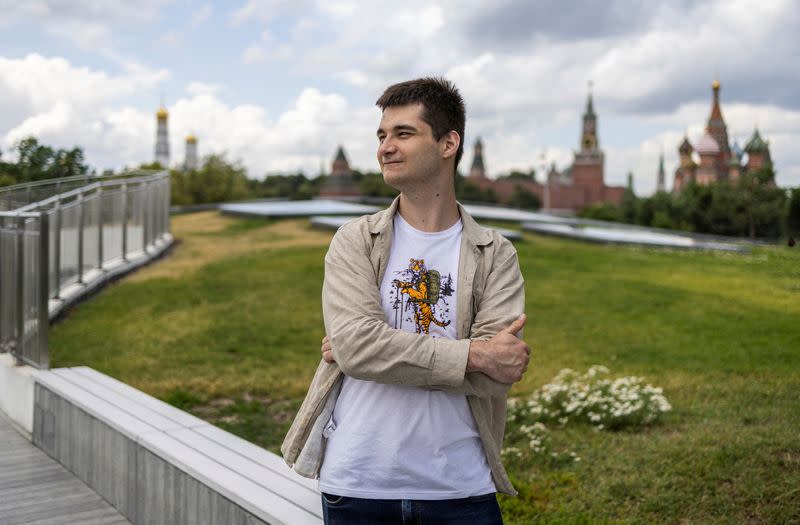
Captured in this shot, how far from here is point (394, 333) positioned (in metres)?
1.90

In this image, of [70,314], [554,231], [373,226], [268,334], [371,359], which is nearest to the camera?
[371,359]

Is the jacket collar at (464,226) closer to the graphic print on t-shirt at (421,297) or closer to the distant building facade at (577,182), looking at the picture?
the graphic print on t-shirt at (421,297)

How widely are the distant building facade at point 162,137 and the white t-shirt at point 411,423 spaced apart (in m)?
94.6

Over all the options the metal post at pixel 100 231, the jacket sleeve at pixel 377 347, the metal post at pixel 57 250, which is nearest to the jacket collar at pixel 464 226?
the jacket sleeve at pixel 377 347

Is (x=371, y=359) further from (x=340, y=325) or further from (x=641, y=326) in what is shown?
(x=641, y=326)

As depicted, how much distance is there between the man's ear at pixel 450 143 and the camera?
206 centimetres

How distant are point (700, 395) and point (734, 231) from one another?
86.4ft

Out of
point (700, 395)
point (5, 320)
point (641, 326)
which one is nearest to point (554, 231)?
point (641, 326)

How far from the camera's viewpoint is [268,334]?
8.61 meters

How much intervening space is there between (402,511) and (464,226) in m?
0.74

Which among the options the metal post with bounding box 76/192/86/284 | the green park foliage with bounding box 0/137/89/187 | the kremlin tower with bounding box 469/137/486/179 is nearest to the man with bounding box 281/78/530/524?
the metal post with bounding box 76/192/86/284

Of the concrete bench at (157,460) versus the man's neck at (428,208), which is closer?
the man's neck at (428,208)

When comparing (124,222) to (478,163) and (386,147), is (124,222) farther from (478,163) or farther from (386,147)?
(478,163)

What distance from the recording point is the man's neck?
2076 mm
